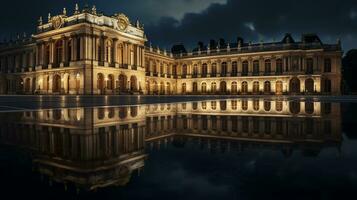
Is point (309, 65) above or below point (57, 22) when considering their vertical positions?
below

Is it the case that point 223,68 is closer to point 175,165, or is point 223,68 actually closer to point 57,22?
point 57,22

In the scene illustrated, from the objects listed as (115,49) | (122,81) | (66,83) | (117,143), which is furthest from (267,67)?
(117,143)

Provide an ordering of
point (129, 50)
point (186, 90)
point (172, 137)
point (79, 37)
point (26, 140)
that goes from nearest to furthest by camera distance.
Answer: point (26, 140), point (172, 137), point (79, 37), point (129, 50), point (186, 90)

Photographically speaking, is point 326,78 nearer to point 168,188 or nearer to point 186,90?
point 186,90

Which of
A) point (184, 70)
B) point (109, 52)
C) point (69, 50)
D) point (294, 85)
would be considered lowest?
point (294, 85)

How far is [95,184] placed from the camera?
111 inches

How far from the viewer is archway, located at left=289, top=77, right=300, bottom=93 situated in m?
52.1

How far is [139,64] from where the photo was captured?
1873 inches

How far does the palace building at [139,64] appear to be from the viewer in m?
39.5

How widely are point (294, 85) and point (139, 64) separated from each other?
2909 centimetres

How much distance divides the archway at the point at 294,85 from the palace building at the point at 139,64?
0.57ft

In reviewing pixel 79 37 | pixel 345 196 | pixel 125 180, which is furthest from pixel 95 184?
pixel 79 37

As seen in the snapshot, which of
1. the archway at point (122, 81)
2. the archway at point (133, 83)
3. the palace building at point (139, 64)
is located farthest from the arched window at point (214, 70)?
the archway at point (122, 81)

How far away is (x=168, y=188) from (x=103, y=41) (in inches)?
1589
